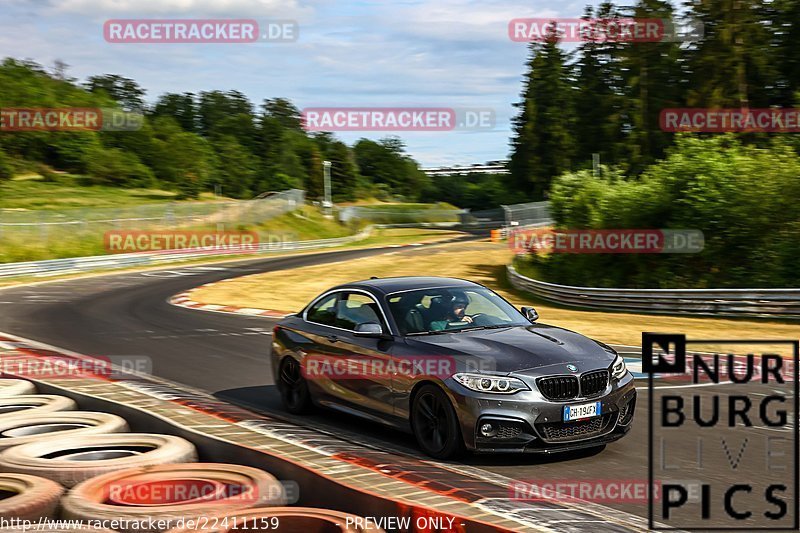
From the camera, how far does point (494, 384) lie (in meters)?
7.89

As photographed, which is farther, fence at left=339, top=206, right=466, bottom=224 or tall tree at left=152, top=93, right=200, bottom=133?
tall tree at left=152, top=93, right=200, bottom=133

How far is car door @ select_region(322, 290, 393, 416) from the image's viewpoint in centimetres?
893

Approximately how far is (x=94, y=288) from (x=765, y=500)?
28.9 meters

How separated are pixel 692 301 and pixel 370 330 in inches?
689

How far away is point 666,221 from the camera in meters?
29.6

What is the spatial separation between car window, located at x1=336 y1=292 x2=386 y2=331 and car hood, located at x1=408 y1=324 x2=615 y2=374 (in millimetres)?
781

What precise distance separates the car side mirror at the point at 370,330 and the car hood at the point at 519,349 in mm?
365

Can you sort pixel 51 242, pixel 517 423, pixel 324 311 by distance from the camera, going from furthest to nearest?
pixel 51 242, pixel 324 311, pixel 517 423

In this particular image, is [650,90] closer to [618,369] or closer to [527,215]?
[527,215]

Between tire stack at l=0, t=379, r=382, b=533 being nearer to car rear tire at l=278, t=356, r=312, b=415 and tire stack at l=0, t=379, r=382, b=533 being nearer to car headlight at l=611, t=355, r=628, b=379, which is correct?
car rear tire at l=278, t=356, r=312, b=415

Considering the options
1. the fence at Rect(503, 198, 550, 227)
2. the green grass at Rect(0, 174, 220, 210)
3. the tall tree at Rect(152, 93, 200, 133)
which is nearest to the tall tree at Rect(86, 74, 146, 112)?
the tall tree at Rect(152, 93, 200, 133)

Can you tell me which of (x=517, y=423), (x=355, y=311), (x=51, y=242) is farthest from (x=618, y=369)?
(x=51, y=242)

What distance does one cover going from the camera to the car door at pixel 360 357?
893 cm

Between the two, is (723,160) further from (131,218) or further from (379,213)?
(379,213)
